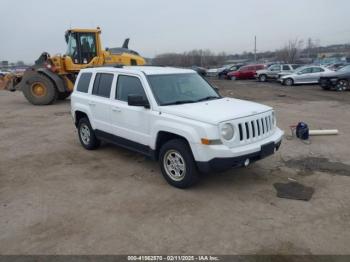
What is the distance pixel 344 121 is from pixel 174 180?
785 cm

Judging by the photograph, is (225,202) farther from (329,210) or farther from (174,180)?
(329,210)

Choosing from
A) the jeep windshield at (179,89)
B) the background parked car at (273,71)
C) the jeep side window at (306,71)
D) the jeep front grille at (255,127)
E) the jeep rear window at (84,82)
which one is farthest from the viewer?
the background parked car at (273,71)

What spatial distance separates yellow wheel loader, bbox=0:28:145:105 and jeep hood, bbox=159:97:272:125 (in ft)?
38.0

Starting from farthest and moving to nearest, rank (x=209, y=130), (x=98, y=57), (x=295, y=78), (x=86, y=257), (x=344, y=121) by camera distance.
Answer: (x=295, y=78) < (x=98, y=57) < (x=344, y=121) < (x=209, y=130) < (x=86, y=257)

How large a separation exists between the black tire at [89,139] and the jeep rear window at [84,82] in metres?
0.65

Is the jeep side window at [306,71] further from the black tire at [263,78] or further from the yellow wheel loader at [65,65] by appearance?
the yellow wheel loader at [65,65]

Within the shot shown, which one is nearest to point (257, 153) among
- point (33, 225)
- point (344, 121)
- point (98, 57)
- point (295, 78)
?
point (33, 225)

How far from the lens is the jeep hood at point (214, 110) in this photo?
506cm

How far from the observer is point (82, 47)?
1692 centimetres

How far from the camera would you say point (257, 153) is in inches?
207

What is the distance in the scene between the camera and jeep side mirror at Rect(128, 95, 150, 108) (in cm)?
568

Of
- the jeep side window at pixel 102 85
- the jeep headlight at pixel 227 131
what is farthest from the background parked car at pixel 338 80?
the jeep headlight at pixel 227 131

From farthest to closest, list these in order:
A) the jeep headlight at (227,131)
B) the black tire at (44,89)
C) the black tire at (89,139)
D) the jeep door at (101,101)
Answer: the black tire at (44,89)
the black tire at (89,139)
the jeep door at (101,101)
the jeep headlight at (227,131)

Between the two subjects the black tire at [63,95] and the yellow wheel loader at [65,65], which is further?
the black tire at [63,95]
